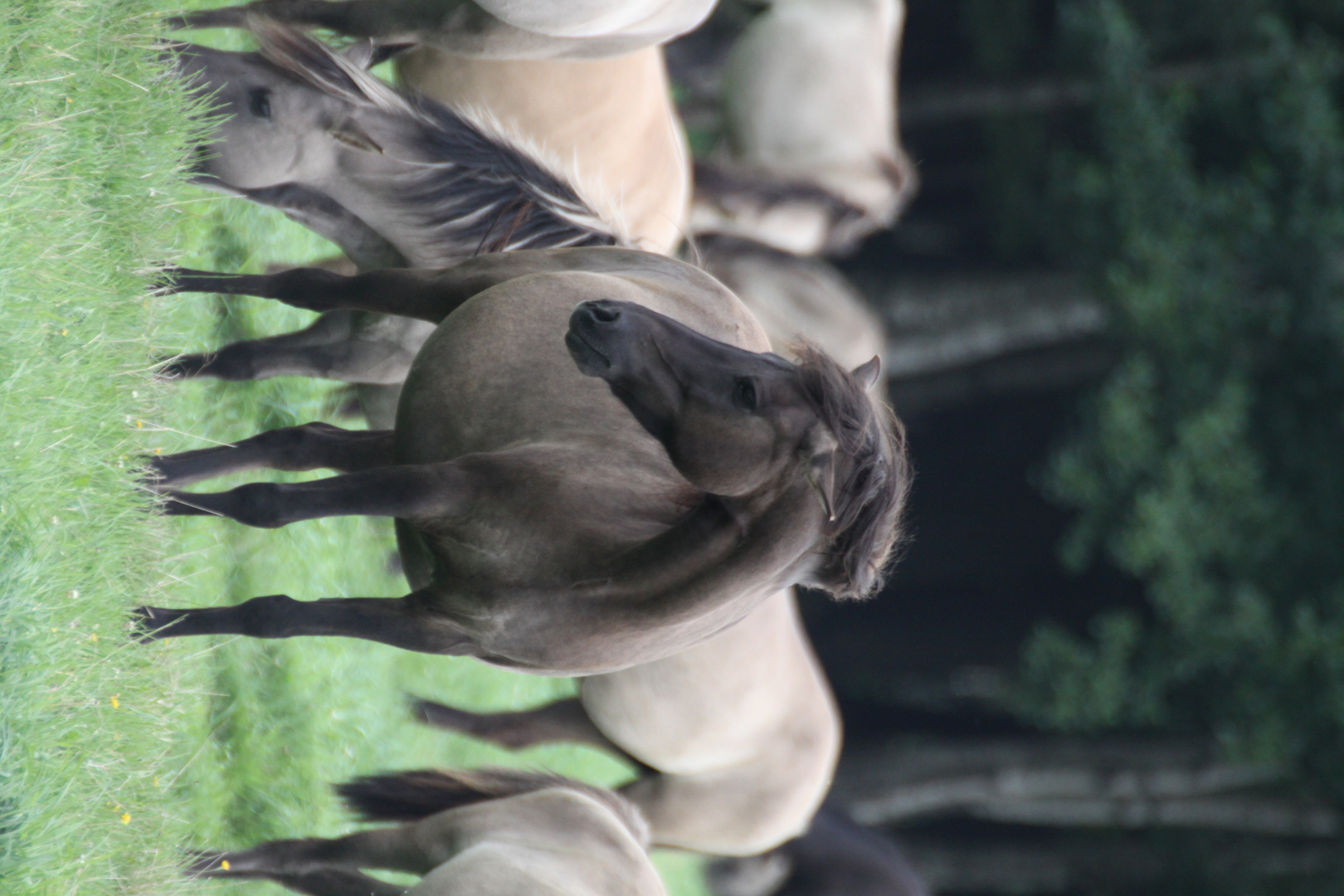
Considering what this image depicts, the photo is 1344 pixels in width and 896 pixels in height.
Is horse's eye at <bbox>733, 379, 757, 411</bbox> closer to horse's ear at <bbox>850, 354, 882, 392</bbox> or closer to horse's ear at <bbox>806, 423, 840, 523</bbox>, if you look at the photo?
horse's ear at <bbox>806, 423, 840, 523</bbox>

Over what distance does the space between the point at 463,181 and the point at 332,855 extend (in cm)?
176

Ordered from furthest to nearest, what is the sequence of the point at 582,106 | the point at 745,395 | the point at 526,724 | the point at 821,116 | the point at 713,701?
the point at 821,116 → the point at 526,724 → the point at 713,701 → the point at 582,106 → the point at 745,395

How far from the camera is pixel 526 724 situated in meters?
4.07

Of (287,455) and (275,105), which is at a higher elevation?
(275,105)

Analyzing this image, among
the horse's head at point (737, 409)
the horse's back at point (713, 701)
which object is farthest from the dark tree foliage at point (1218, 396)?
the horse's head at point (737, 409)

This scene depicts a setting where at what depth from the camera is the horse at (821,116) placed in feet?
17.9

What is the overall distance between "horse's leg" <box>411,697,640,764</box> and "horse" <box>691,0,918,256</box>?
99.0 inches

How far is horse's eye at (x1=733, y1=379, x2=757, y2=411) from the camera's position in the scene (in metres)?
1.79

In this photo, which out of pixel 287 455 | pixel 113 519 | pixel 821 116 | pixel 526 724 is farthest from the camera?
pixel 821 116

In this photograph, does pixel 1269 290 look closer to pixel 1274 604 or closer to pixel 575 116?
pixel 1274 604

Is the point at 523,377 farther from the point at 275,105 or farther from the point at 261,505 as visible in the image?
the point at 275,105

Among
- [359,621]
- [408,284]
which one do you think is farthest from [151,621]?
[408,284]

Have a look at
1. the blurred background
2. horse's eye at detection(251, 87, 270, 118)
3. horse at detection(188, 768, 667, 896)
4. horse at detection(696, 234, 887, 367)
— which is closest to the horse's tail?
horse at detection(188, 768, 667, 896)

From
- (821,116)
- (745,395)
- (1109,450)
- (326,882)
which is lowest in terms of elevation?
(1109,450)
